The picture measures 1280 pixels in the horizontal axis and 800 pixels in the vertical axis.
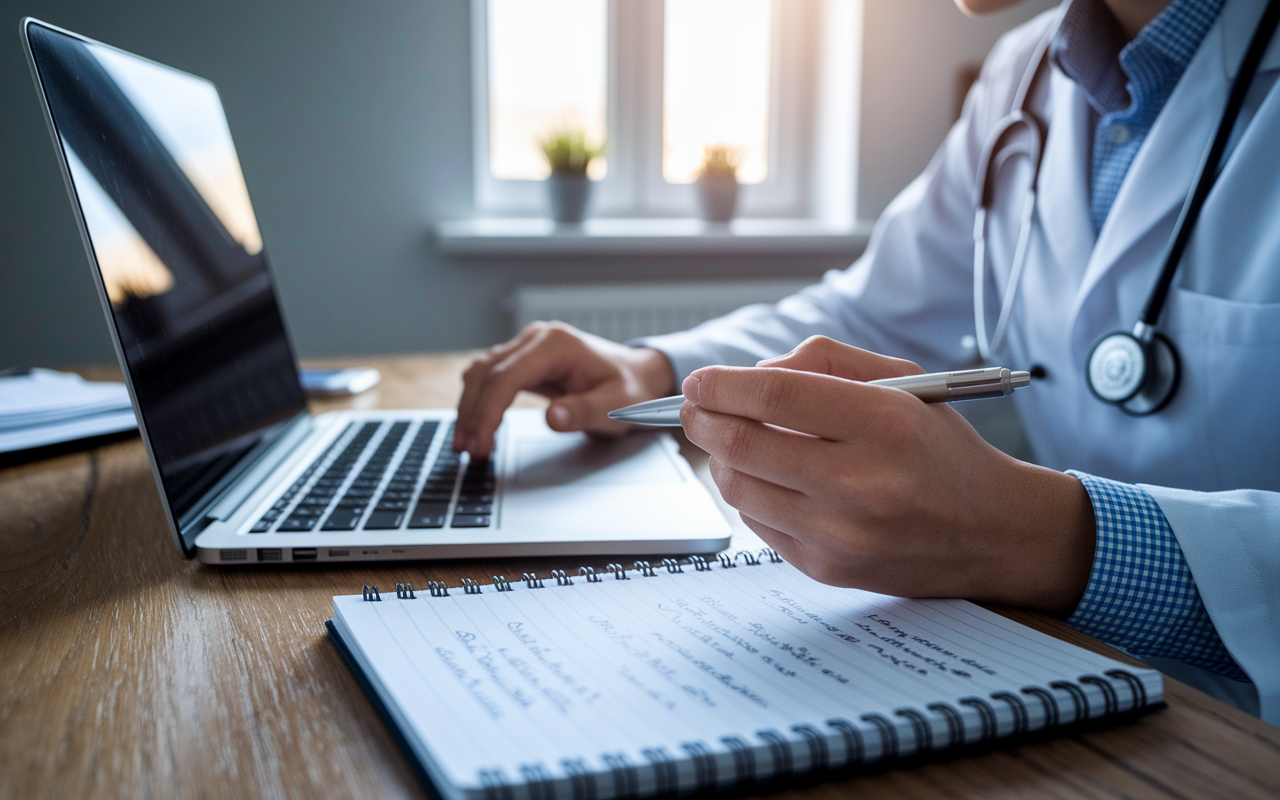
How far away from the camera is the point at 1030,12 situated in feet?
7.88

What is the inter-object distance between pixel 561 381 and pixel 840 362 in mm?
396

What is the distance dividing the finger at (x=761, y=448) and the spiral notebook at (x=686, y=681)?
0.06 meters

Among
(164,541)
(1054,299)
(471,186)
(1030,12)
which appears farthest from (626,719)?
(1030,12)

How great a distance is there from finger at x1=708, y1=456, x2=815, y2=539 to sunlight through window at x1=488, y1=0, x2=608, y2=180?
73.3 inches

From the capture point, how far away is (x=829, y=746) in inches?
10.5

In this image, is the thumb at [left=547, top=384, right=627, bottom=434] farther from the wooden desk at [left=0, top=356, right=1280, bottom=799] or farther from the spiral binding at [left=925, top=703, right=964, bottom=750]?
the spiral binding at [left=925, top=703, right=964, bottom=750]

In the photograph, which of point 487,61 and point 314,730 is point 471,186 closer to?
point 487,61

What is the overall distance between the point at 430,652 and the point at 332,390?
703 mm

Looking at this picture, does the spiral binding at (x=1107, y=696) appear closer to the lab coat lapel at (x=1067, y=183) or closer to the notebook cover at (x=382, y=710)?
the notebook cover at (x=382, y=710)

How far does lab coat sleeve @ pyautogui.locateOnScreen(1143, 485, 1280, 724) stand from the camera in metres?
0.39

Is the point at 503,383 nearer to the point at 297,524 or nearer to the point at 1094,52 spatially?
Answer: the point at 297,524

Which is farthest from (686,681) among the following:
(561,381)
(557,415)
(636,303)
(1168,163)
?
(636,303)

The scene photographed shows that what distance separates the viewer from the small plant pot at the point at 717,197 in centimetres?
220

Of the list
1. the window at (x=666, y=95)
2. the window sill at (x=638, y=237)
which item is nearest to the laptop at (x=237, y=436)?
the window sill at (x=638, y=237)
